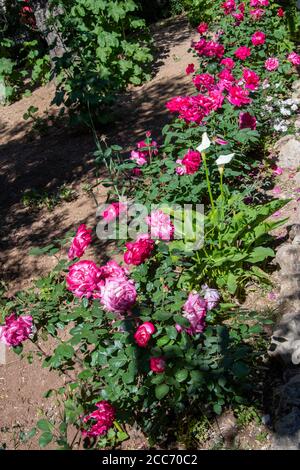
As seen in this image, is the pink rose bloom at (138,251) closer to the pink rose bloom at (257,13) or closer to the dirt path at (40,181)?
the dirt path at (40,181)

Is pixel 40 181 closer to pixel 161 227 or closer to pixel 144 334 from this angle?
pixel 161 227

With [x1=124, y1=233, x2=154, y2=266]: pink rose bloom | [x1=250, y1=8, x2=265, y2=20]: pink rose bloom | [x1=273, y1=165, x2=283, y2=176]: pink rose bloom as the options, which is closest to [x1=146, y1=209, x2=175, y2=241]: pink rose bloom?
[x1=124, y1=233, x2=154, y2=266]: pink rose bloom

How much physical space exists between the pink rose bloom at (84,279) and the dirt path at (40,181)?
92 centimetres

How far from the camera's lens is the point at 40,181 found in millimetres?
5336

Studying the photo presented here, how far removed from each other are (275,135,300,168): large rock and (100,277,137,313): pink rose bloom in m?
2.70

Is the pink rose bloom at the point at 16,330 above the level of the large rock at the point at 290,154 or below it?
above

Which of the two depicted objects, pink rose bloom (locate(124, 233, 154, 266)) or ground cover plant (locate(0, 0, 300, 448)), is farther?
pink rose bloom (locate(124, 233, 154, 266))

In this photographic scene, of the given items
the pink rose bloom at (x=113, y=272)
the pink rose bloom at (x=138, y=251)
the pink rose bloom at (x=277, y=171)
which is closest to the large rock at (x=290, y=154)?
the pink rose bloom at (x=277, y=171)

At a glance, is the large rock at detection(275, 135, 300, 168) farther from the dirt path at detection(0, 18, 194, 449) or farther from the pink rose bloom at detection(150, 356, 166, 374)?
the pink rose bloom at detection(150, 356, 166, 374)

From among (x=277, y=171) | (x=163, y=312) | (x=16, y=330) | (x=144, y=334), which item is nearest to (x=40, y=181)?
(x=277, y=171)

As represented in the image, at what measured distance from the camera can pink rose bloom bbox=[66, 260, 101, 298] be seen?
1.99m

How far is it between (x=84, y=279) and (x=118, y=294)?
0.71 ft

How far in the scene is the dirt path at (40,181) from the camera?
2.89 metres

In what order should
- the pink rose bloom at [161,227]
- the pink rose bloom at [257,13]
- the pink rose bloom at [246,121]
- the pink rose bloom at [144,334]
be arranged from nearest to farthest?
the pink rose bloom at [144,334] < the pink rose bloom at [161,227] < the pink rose bloom at [246,121] < the pink rose bloom at [257,13]
